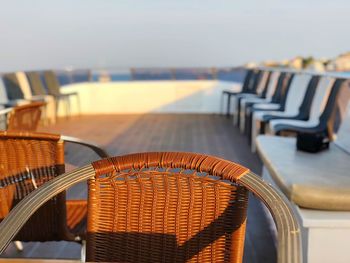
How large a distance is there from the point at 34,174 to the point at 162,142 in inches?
155

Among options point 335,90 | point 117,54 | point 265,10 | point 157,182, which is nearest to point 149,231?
point 157,182

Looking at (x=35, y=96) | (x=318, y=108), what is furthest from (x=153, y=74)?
(x=318, y=108)

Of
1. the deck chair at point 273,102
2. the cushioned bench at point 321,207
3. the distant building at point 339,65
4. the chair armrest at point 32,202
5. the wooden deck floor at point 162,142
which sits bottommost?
the distant building at point 339,65

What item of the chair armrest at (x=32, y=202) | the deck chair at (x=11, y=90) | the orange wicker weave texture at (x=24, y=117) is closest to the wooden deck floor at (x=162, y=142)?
the orange wicker weave texture at (x=24, y=117)

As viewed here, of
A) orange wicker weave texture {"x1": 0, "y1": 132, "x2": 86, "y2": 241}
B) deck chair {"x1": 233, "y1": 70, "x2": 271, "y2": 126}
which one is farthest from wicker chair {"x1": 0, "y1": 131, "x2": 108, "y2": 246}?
deck chair {"x1": 233, "y1": 70, "x2": 271, "y2": 126}

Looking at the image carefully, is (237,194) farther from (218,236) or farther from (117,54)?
(117,54)

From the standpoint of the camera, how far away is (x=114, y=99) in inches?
343

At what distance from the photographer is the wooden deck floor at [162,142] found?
212 cm

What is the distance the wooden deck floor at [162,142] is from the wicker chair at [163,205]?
3.66 ft

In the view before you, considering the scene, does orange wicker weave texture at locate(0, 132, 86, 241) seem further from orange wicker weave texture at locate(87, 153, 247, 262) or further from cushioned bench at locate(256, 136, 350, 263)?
cushioned bench at locate(256, 136, 350, 263)

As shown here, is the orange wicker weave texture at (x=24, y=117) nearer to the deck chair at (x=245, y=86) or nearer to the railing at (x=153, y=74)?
the deck chair at (x=245, y=86)

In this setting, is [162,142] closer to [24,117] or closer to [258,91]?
[258,91]

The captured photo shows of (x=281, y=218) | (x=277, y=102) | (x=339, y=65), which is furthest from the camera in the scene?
(x=339, y=65)

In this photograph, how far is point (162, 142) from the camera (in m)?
5.29
